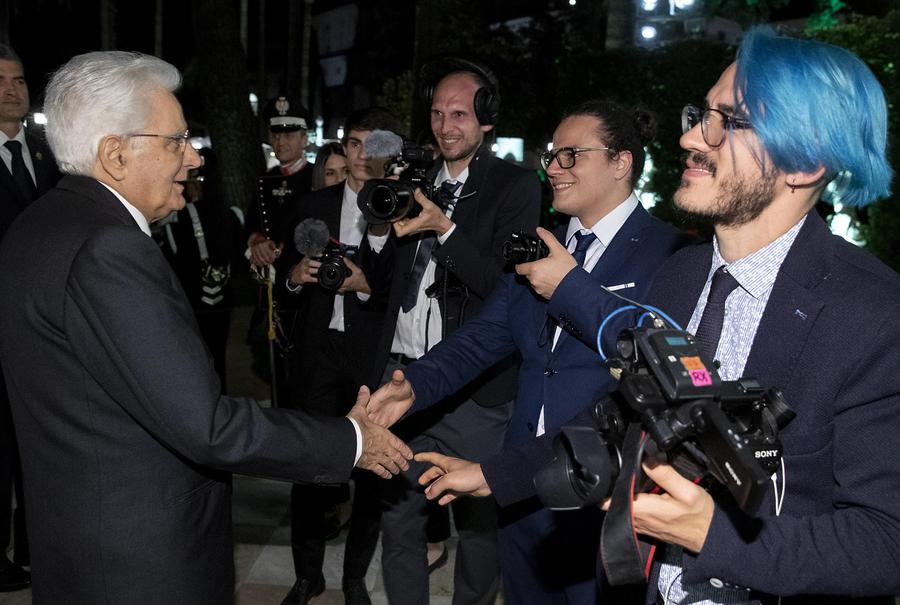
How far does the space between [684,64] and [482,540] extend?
33.2ft

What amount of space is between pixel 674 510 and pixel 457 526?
214cm

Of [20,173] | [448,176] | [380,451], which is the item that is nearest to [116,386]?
[380,451]

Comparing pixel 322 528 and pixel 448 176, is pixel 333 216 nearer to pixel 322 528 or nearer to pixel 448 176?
pixel 448 176

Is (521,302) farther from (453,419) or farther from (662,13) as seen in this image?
(662,13)

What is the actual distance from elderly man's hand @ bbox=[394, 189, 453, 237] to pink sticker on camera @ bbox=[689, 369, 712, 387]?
209 cm

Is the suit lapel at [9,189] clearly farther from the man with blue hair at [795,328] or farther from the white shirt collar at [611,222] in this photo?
the man with blue hair at [795,328]

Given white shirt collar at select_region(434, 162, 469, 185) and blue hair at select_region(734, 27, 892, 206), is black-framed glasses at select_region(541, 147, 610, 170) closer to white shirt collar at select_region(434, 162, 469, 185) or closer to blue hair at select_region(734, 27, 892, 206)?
white shirt collar at select_region(434, 162, 469, 185)


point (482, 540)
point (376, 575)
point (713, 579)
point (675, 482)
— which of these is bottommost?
point (376, 575)

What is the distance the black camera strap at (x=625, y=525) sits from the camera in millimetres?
1482

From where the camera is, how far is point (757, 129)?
178 cm

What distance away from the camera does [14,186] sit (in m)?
4.23

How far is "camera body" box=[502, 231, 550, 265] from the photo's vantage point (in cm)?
261

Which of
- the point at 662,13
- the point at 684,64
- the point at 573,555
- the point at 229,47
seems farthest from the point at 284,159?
the point at 662,13

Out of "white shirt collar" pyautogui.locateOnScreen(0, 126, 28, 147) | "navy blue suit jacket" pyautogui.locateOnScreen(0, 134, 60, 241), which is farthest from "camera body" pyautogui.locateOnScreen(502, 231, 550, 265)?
"white shirt collar" pyautogui.locateOnScreen(0, 126, 28, 147)
